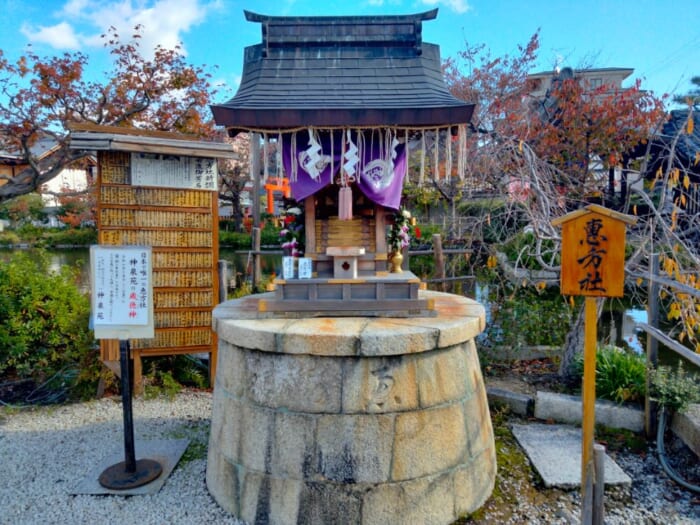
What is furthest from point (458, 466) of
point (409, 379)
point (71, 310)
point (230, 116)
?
point (71, 310)

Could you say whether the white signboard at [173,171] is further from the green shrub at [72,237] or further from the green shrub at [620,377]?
the green shrub at [72,237]

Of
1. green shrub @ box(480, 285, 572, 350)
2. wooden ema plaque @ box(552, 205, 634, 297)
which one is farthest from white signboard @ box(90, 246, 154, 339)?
green shrub @ box(480, 285, 572, 350)

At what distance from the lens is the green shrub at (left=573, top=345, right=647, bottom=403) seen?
4.87 metres

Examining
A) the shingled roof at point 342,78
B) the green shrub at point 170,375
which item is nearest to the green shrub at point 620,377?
the shingled roof at point 342,78

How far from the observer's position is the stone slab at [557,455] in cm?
384

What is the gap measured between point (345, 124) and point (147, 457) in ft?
11.9

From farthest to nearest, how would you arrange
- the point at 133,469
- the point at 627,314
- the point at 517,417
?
the point at 627,314 < the point at 517,417 < the point at 133,469

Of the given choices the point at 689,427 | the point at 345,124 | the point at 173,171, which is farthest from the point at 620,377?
the point at 173,171

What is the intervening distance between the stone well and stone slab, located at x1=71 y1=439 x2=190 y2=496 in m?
0.73

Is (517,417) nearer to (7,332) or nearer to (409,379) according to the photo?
(409,379)

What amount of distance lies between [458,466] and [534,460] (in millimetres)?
1155

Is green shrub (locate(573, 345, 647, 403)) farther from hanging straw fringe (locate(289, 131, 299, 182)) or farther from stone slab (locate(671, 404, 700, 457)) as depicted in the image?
hanging straw fringe (locate(289, 131, 299, 182))

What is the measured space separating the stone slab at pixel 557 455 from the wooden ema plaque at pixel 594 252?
6.29 feet

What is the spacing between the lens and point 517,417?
17.0ft
